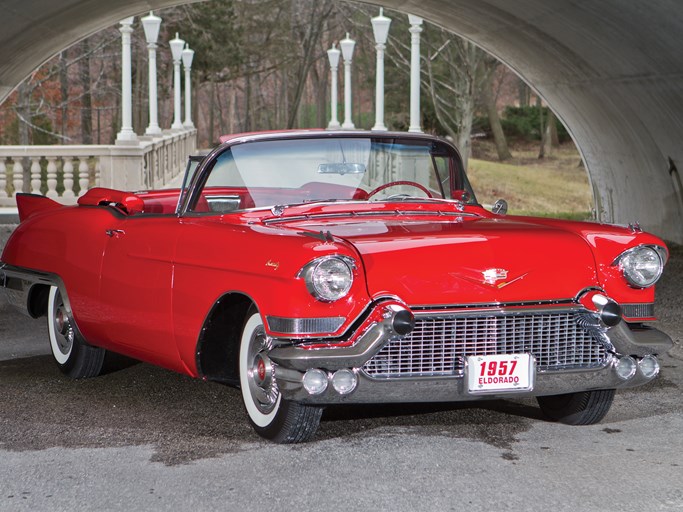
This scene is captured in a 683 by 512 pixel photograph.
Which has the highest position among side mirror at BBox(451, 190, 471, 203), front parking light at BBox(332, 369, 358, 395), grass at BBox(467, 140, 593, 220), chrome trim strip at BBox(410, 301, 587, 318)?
side mirror at BBox(451, 190, 471, 203)

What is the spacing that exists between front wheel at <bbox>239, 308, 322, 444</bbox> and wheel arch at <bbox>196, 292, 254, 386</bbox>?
249 mm

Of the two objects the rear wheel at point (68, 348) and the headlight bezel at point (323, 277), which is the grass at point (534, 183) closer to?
the rear wheel at point (68, 348)

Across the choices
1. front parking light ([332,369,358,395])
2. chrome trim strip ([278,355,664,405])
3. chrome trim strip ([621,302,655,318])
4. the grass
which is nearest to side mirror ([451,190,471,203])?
chrome trim strip ([621,302,655,318])

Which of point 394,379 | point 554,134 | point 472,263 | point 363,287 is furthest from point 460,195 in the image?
point 554,134

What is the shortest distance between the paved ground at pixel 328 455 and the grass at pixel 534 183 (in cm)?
3039

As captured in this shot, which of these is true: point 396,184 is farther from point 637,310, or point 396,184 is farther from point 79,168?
point 79,168

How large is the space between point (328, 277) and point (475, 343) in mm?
707

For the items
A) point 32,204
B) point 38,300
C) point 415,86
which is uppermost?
point 415,86

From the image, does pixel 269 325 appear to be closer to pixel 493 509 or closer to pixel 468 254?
pixel 468 254

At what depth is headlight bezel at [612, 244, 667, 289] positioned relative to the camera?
567 centimetres

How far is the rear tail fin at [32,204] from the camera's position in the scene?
813 centimetres

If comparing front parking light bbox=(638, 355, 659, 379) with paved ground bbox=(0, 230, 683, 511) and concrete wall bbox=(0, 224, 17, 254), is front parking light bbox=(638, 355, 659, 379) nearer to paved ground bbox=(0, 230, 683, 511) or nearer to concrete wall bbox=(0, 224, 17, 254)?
paved ground bbox=(0, 230, 683, 511)

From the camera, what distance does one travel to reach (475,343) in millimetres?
5320

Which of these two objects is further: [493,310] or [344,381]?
[493,310]
